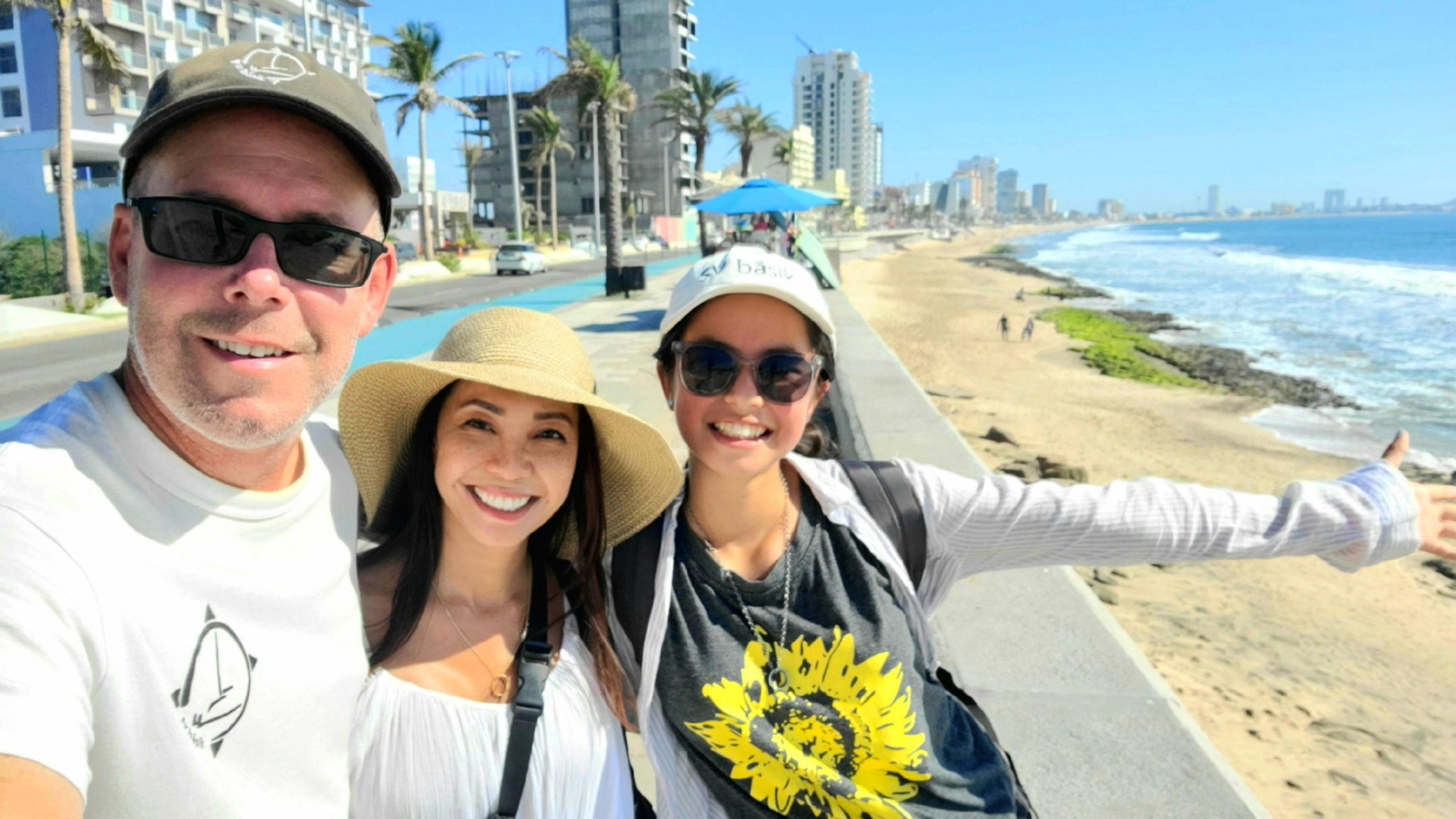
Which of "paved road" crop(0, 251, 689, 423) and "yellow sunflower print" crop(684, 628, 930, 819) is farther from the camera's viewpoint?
"paved road" crop(0, 251, 689, 423)

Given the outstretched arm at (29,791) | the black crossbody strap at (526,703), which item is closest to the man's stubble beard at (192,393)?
the outstretched arm at (29,791)

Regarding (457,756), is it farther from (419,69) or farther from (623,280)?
(419,69)

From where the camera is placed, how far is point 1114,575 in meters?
6.93

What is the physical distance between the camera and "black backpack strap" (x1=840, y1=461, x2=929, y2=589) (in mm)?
1948

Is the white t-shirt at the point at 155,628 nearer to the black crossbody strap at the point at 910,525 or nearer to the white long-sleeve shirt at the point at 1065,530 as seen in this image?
the white long-sleeve shirt at the point at 1065,530

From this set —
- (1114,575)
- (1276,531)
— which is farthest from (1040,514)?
(1114,575)

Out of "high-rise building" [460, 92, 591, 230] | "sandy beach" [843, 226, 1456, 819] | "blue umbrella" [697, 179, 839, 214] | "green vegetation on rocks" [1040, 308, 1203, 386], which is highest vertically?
"high-rise building" [460, 92, 591, 230]

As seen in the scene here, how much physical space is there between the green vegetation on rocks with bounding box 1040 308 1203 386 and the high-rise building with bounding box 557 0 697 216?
60.5 m

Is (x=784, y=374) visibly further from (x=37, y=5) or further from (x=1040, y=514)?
(x=37, y=5)

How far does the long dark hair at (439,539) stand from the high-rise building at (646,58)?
8582 centimetres

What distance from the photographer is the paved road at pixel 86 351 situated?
10.5m

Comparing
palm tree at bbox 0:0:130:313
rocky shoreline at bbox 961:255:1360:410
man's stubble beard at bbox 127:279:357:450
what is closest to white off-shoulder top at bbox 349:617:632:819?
man's stubble beard at bbox 127:279:357:450

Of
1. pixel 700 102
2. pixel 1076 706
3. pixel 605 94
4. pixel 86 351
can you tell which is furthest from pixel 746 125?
pixel 1076 706

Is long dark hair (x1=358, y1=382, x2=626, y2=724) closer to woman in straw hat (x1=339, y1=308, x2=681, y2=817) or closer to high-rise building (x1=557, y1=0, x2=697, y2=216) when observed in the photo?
woman in straw hat (x1=339, y1=308, x2=681, y2=817)
